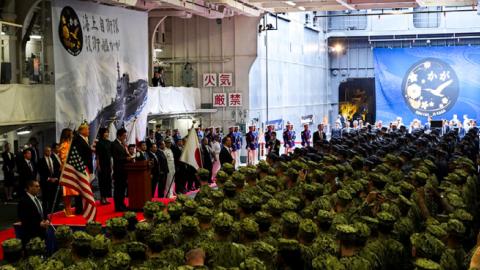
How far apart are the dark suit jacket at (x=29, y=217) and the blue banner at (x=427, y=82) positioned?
23099mm

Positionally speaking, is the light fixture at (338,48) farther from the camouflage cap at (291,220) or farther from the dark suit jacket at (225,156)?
the camouflage cap at (291,220)

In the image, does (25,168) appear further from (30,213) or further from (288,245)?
(288,245)

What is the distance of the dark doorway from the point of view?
33.8 meters

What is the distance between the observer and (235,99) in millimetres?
24000

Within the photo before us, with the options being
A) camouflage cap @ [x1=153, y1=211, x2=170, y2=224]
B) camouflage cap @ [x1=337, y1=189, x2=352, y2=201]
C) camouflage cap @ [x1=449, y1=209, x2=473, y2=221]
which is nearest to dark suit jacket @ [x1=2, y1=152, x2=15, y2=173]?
camouflage cap @ [x1=153, y1=211, x2=170, y2=224]

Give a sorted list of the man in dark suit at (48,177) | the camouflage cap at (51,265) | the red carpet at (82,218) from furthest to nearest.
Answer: the man in dark suit at (48,177), the red carpet at (82,218), the camouflage cap at (51,265)

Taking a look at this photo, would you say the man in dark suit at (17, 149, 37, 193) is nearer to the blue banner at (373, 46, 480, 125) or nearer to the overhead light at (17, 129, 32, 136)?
the overhead light at (17, 129, 32, 136)

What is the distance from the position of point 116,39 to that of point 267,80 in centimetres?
968

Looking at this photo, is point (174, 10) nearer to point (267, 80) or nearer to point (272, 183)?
point (267, 80)

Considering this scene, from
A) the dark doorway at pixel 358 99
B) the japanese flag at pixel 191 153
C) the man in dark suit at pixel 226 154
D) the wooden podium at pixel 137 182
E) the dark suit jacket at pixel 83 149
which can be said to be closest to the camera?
the dark suit jacket at pixel 83 149

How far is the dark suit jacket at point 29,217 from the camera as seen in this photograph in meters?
8.27

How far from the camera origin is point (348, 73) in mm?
34719

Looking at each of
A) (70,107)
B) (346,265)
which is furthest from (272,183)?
(70,107)

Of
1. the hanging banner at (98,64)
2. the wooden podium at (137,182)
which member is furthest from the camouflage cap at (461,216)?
the hanging banner at (98,64)
